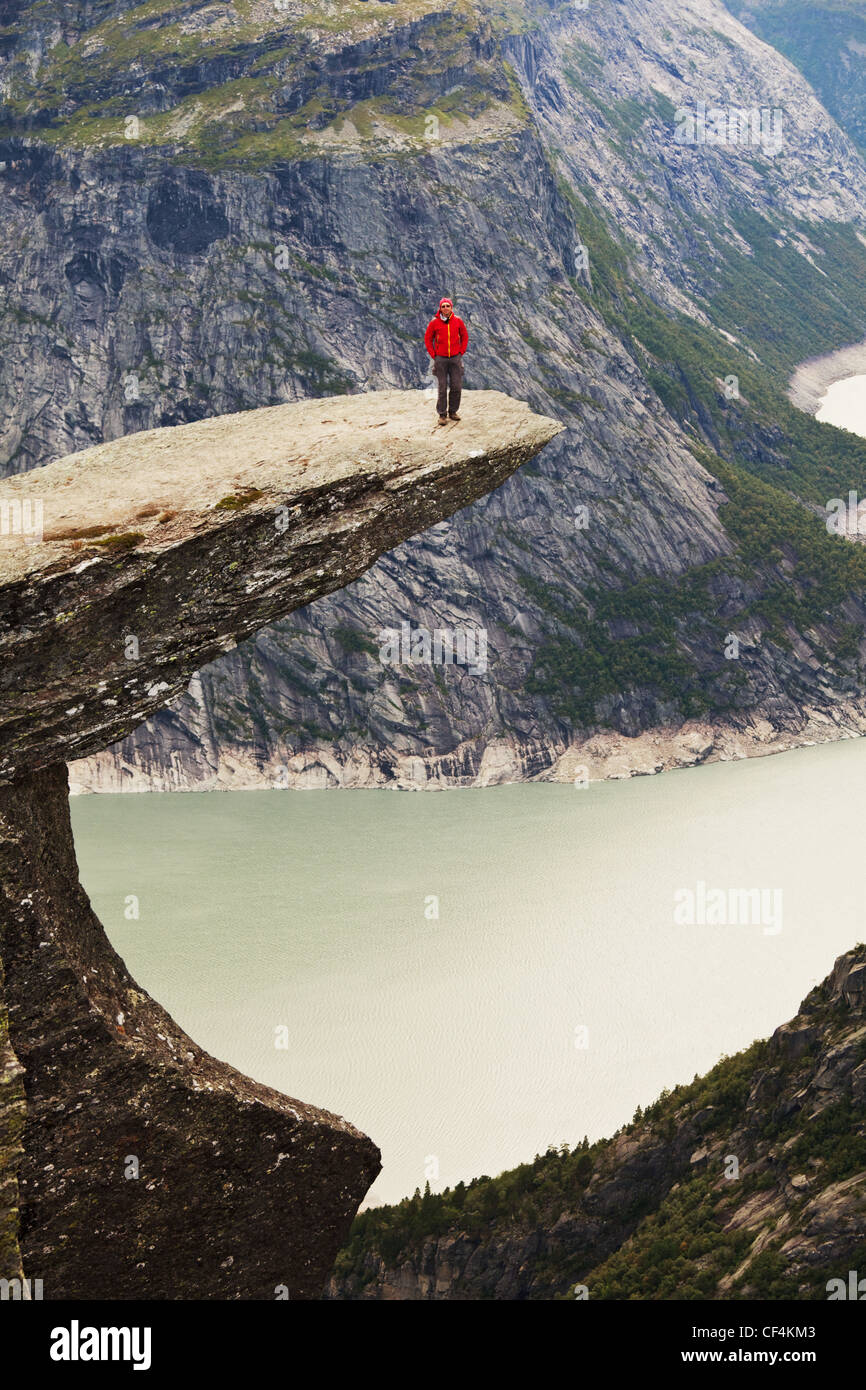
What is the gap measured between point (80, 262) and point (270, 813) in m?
73.6

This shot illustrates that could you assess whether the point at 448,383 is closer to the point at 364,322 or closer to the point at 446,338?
the point at 446,338

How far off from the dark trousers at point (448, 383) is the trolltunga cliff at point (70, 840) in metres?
0.48

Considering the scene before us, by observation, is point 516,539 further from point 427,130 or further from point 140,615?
point 140,615

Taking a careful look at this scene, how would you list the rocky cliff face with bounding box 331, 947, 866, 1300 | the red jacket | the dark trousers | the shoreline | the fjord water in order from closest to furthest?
the dark trousers → the red jacket → the rocky cliff face with bounding box 331, 947, 866, 1300 → the fjord water → the shoreline

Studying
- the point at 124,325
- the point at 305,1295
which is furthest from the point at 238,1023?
the point at 124,325

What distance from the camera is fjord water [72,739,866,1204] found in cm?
6869

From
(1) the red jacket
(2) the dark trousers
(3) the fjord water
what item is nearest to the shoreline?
(3) the fjord water

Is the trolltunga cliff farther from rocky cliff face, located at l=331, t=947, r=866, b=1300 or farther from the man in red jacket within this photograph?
rocky cliff face, located at l=331, t=947, r=866, b=1300

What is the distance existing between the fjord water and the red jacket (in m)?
43.0

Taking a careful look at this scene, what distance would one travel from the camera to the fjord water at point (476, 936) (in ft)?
225

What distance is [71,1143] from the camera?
72.1 feet

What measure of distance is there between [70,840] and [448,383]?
10.8 meters

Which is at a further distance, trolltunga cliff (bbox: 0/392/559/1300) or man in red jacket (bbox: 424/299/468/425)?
man in red jacket (bbox: 424/299/468/425)

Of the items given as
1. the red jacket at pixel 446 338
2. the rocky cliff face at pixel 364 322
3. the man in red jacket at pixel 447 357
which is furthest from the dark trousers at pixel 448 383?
the rocky cliff face at pixel 364 322
